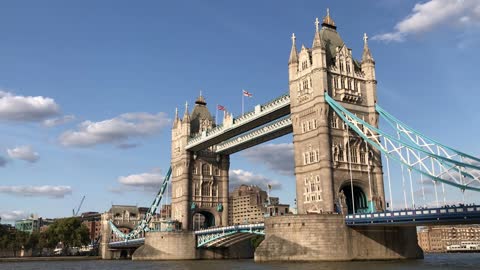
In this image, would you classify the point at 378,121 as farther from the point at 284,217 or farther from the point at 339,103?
the point at 284,217

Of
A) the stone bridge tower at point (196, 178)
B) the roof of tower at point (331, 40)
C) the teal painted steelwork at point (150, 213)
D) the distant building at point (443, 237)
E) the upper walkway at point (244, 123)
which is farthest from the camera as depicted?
the distant building at point (443, 237)

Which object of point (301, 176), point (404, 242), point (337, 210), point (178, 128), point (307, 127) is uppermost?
→ point (178, 128)

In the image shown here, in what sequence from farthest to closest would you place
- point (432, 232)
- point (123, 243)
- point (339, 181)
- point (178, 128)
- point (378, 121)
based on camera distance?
point (432, 232) < point (123, 243) < point (178, 128) < point (378, 121) < point (339, 181)

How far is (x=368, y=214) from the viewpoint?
50.7 meters

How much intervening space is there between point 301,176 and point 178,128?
3929 cm

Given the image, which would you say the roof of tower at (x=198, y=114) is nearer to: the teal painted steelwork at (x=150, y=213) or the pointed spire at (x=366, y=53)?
the teal painted steelwork at (x=150, y=213)

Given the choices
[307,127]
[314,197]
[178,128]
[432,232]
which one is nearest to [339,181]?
[314,197]

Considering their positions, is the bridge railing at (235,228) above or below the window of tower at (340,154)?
below

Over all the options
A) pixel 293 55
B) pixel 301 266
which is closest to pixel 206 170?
pixel 293 55

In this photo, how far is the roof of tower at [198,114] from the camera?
309 feet

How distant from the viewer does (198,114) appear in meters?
96.1

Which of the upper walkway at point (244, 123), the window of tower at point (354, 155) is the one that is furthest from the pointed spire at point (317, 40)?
the window of tower at point (354, 155)

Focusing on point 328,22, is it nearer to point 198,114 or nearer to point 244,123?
point 244,123

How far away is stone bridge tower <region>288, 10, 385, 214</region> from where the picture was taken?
58.2 metres
